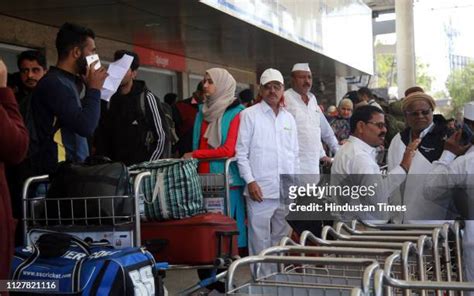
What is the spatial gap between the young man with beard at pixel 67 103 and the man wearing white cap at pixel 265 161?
206 cm

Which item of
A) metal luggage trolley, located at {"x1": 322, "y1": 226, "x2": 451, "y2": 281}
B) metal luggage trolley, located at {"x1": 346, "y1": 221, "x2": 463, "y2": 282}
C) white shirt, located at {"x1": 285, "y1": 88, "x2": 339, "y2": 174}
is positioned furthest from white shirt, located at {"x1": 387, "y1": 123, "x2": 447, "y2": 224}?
white shirt, located at {"x1": 285, "y1": 88, "x2": 339, "y2": 174}

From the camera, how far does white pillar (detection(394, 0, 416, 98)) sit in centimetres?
2875

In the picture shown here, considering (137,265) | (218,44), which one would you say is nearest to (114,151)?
(137,265)

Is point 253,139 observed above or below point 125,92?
below

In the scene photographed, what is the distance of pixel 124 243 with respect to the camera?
406 centimetres

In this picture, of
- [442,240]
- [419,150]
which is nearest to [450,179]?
[419,150]

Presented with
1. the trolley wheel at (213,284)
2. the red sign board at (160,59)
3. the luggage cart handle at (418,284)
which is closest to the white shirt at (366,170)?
the trolley wheel at (213,284)

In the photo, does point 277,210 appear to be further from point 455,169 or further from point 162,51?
point 162,51

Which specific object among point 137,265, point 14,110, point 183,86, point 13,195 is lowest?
point 137,265

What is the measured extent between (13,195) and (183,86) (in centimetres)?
1065

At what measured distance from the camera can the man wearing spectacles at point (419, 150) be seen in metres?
5.29

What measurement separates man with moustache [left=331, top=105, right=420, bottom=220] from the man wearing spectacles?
12 cm

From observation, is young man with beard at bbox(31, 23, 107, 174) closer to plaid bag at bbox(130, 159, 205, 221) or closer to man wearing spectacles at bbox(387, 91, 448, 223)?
plaid bag at bbox(130, 159, 205, 221)

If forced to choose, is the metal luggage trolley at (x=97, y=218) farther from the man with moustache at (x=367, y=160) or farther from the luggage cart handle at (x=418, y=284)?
the man with moustache at (x=367, y=160)
